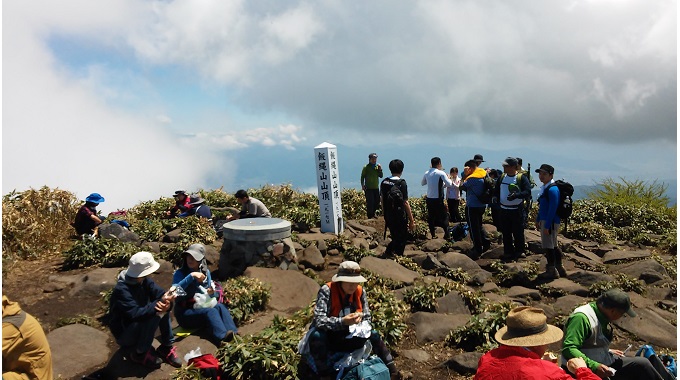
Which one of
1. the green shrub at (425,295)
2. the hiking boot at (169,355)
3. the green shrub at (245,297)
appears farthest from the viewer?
the green shrub at (425,295)

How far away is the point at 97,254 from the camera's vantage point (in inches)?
466

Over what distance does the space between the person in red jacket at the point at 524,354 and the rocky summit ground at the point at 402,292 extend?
2.61 meters

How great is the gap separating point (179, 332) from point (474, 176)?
753 cm

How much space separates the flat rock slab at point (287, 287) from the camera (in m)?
9.47

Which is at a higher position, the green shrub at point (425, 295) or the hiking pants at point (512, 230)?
the hiking pants at point (512, 230)

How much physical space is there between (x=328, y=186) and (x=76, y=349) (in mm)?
7651

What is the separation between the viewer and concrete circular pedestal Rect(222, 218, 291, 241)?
1093cm

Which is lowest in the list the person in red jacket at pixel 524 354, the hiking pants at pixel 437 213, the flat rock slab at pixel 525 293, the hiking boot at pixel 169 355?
the flat rock slab at pixel 525 293

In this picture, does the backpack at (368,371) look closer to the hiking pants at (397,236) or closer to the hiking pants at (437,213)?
the hiking pants at (397,236)

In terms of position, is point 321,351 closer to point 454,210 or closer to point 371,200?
point 454,210

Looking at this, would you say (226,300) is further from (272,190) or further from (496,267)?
(272,190)

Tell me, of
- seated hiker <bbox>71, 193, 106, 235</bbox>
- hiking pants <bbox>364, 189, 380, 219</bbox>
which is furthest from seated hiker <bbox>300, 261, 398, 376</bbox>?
hiking pants <bbox>364, 189, 380, 219</bbox>

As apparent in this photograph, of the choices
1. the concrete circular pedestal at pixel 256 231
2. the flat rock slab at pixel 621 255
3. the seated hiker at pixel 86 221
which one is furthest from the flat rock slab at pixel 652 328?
the seated hiker at pixel 86 221

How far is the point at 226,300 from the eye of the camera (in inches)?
334
